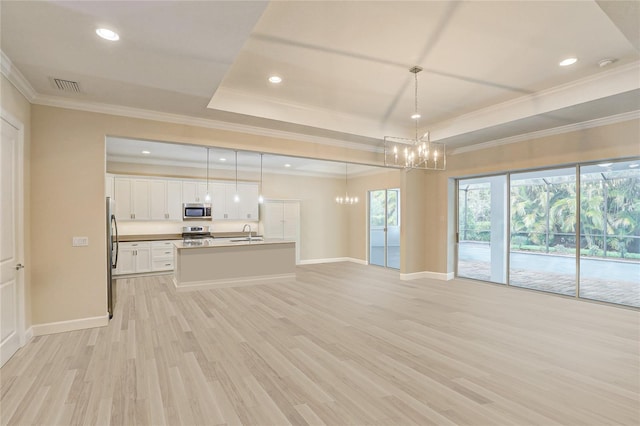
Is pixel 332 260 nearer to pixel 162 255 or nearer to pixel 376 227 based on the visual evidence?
pixel 376 227

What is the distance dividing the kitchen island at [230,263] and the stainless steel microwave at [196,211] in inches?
67.0

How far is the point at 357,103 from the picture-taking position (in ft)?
16.6

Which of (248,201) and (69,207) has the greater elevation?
(248,201)

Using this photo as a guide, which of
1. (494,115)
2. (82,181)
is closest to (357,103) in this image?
(494,115)

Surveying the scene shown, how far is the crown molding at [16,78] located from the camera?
Result: 118 inches

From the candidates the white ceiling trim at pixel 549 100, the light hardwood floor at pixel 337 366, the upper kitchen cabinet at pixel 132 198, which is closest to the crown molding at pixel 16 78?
the light hardwood floor at pixel 337 366

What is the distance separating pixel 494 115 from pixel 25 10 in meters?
5.89

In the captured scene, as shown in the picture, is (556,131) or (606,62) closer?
(606,62)

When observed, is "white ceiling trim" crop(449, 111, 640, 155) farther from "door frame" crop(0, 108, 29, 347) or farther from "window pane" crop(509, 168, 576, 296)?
"door frame" crop(0, 108, 29, 347)

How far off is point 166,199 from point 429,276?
689 cm

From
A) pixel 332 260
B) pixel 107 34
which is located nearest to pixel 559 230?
pixel 332 260

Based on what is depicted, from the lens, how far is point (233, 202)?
29.5 ft

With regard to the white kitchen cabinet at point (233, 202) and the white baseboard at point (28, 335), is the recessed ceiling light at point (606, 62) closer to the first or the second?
the white baseboard at point (28, 335)

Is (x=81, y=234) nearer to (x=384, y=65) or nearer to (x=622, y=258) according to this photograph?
(x=384, y=65)
